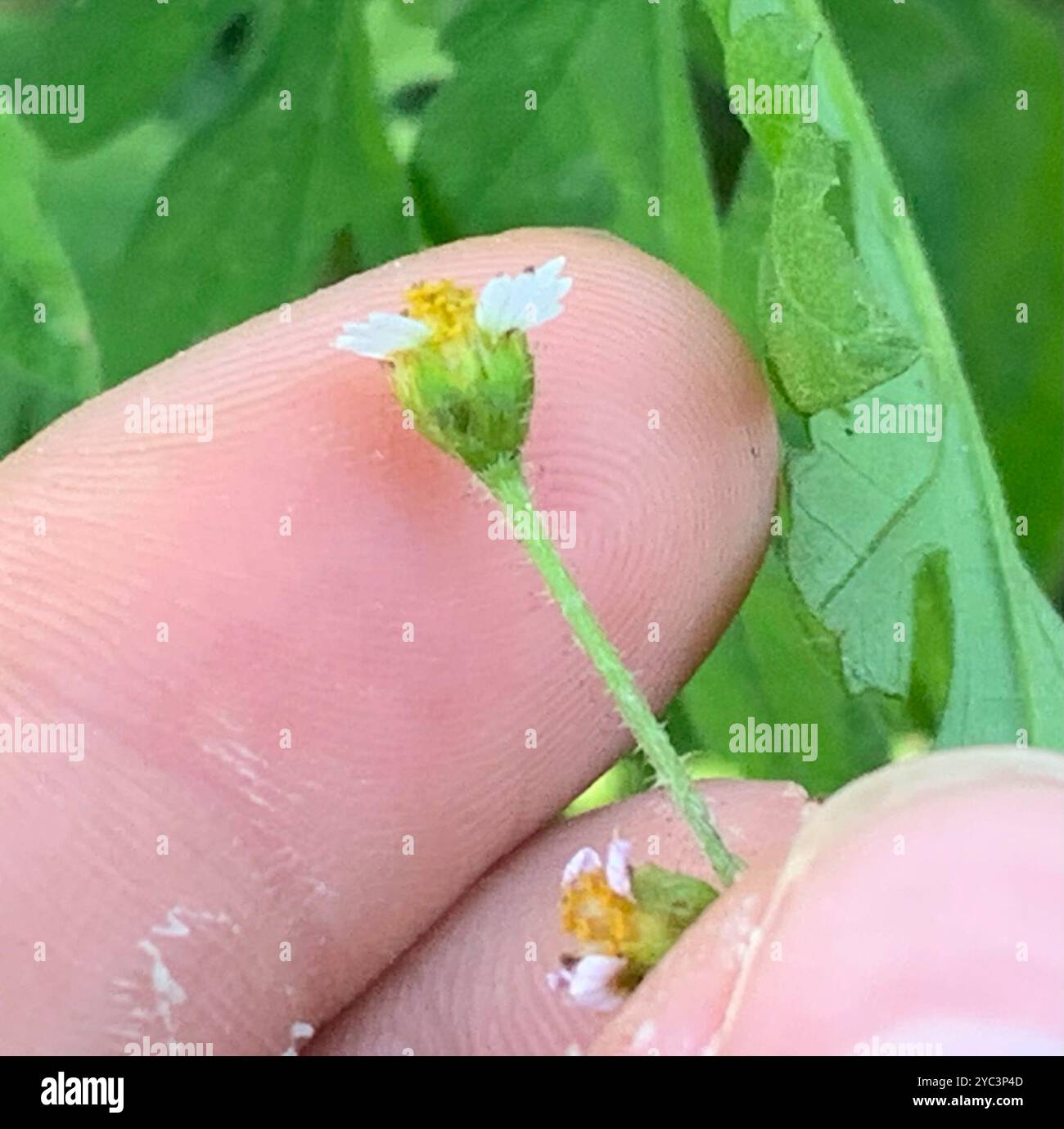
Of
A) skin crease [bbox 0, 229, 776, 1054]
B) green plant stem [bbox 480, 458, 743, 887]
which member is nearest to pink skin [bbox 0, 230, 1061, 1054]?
skin crease [bbox 0, 229, 776, 1054]

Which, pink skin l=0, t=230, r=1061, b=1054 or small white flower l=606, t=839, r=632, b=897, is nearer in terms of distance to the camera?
small white flower l=606, t=839, r=632, b=897

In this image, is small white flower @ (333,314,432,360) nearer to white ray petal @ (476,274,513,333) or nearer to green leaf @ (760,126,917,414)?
white ray petal @ (476,274,513,333)

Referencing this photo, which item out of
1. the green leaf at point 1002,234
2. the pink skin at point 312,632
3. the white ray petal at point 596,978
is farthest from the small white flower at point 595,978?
the green leaf at point 1002,234

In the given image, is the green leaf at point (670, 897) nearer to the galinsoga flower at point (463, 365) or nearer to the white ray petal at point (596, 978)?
the white ray petal at point (596, 978)

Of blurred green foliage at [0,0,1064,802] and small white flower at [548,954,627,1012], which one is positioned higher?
blurred green foliage at [0,0,1064,802]

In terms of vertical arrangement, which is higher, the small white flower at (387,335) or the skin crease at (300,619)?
the small white flower at (387,335)

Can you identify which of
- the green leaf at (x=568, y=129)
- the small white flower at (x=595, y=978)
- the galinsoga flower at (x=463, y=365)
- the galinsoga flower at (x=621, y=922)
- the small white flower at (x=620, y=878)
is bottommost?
the small white flower at (x=595, y=978)

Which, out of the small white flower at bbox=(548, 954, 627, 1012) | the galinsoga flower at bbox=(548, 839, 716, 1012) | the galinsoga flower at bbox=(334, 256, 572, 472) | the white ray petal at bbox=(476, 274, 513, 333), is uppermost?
the white ray petal at bbox=(476, 274, 513, 333)
